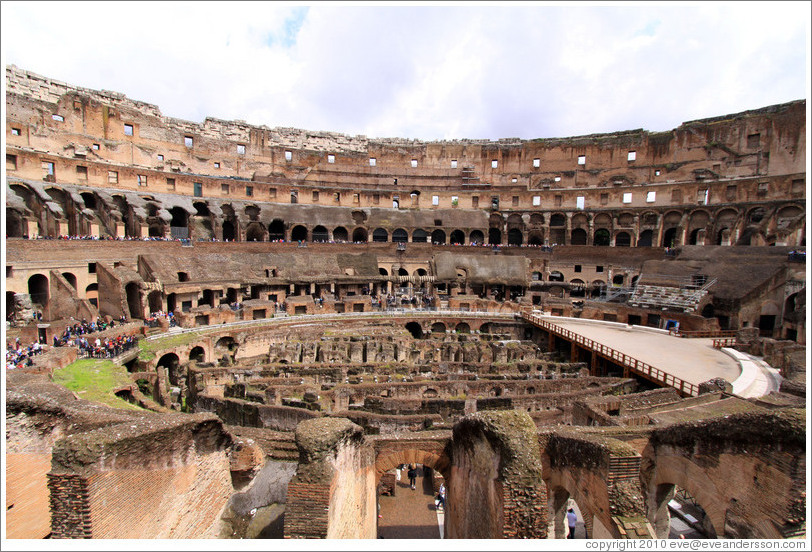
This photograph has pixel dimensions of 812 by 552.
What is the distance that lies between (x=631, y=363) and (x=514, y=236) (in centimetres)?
2897

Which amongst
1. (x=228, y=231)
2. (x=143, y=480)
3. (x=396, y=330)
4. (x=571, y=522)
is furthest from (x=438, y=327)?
(x=228, y=231)

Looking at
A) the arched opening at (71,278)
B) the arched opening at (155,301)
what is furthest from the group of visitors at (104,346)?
the arched opening at (71,278)

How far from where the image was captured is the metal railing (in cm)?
1526

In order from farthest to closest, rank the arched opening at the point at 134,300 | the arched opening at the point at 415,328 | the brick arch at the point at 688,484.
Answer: the arched opening at the point at 415,328 → the arched opening at the point at 134,300 → the brick arch at the point at 688,484

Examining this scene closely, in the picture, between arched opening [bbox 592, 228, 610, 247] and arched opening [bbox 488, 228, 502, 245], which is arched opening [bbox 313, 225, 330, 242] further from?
arched opening [bbox 592, 228, 610, 247]

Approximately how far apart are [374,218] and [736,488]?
37.6 metres

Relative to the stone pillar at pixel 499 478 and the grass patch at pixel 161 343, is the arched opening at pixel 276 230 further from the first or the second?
the stone pillar at pixel 499 478

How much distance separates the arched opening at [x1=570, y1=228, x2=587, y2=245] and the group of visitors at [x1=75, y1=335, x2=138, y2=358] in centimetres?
4167

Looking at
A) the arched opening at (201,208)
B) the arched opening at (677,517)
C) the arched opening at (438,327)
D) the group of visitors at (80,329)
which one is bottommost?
the arched opening at (677,517)

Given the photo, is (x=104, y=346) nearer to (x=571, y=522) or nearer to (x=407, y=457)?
(x=407, y=457)

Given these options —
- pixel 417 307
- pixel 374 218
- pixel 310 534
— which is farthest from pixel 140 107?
pixel 310 534

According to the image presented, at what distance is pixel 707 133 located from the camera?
41125 mm

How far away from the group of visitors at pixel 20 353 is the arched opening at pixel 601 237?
45.8 m

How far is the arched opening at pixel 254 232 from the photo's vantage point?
38.2 m
